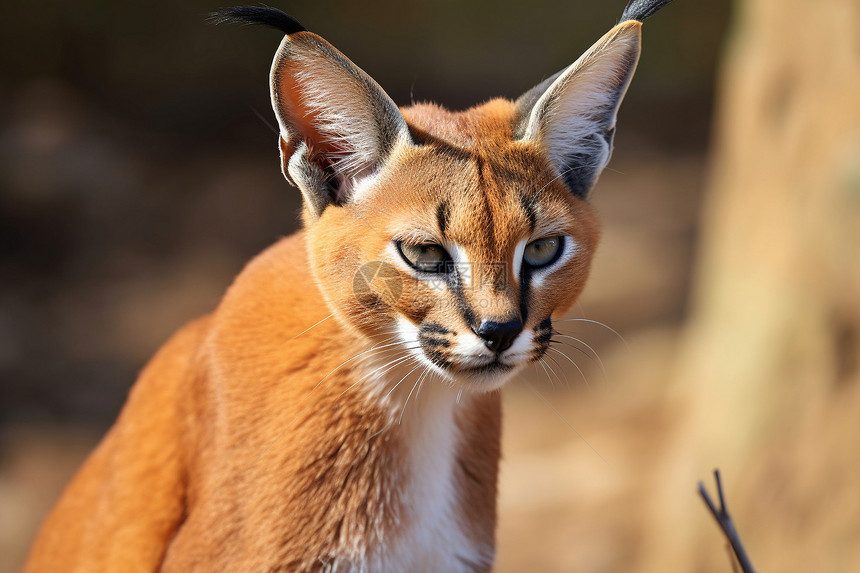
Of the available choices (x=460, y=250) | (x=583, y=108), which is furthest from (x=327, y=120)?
(x=583, y=108)

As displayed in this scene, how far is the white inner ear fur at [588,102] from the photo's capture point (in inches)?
90.3

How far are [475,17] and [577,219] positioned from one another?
12.0 meters

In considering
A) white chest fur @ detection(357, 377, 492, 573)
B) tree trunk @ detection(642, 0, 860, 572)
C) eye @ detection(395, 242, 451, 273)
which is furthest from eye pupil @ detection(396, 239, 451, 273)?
tree trunk @ detection(642, 0, 860, 572)

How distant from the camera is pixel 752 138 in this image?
6.41 m

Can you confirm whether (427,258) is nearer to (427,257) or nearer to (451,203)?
(427,257)

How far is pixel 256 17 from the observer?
77.7 inches

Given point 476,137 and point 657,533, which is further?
point 657,533

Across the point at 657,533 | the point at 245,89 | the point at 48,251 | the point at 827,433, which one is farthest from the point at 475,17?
the point at 827,433

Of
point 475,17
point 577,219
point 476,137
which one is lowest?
point 577,219

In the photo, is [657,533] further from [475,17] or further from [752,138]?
[475,17]

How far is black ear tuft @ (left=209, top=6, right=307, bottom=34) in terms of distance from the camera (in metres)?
1.94

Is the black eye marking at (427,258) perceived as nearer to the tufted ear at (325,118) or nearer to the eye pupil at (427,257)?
the eye pupil at (427,257)

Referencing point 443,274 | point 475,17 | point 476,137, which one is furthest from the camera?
point 475,17

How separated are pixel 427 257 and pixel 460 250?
0.32 feet
